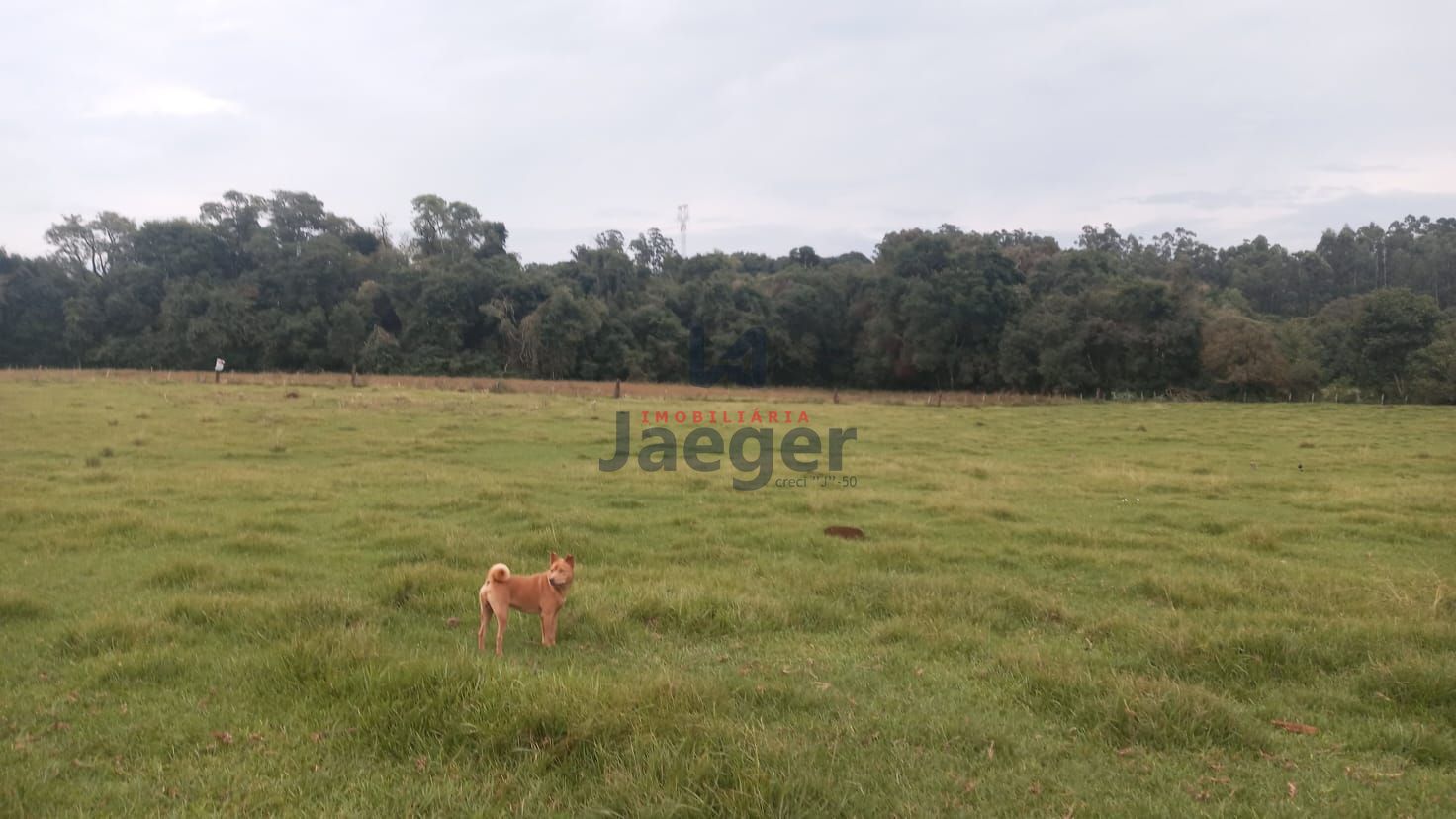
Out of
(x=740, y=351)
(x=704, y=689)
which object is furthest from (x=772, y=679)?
(x=740, y=351)

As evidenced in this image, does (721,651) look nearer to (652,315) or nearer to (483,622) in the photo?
(483,622)

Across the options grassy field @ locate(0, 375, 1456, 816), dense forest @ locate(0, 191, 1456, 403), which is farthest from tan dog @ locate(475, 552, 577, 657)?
dense forest @ locate(0, 191, 1456, 403)

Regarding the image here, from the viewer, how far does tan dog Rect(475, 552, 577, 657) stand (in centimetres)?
502

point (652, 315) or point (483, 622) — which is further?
point (652, 315)

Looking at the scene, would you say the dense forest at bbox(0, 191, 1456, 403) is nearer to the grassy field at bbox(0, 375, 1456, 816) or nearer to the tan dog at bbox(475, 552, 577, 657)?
the grassy field at bbox(0, 375, 1456, 816)

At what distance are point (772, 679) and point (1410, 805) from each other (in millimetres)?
3049

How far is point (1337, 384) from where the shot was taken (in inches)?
1705

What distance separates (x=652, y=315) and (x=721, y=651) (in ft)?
172

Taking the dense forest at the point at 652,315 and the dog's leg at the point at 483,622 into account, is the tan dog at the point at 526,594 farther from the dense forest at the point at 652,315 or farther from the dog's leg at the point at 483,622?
the dense forest at the point at 652,315

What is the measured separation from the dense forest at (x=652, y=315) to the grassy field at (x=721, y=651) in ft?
118

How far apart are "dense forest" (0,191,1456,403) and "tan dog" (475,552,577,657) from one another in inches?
1828

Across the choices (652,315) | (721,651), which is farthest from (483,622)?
(652,315)

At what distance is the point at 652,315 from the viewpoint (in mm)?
57000

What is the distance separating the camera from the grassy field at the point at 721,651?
376 cm
